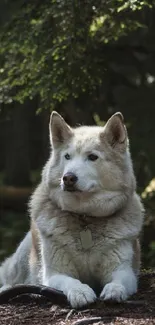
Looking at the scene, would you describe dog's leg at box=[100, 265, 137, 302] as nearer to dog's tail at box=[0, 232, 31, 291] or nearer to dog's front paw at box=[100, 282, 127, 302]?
dog's front paw at box=[100, 282, 127, 302]

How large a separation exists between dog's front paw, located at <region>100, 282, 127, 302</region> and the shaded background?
10.7 ft

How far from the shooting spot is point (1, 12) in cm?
1689

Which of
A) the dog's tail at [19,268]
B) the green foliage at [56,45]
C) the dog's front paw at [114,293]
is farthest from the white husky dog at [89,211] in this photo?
the green foliage at [56,45]

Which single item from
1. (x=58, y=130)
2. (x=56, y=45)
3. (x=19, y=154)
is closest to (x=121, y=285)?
(x=58, y=130)

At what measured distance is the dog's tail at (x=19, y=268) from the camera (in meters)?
8.13

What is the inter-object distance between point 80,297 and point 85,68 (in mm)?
4113

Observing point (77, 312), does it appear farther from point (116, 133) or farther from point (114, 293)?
point (116, 133)

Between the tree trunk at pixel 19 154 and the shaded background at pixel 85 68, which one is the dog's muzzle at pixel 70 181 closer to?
the shaded background at pixel 85 68

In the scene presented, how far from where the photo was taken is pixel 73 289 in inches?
250

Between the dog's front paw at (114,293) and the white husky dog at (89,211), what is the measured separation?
192mm

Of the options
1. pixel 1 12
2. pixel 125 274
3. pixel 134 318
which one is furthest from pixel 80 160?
pixel 1 12

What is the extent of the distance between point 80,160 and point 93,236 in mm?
664

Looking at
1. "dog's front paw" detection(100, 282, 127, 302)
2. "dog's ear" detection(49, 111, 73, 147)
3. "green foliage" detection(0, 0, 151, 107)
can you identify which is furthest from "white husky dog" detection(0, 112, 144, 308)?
"green foliage" detection(0, 0, 151, 107)

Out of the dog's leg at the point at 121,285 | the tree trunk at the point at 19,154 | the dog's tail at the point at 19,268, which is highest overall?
the dog's leg at the point at 121,285
